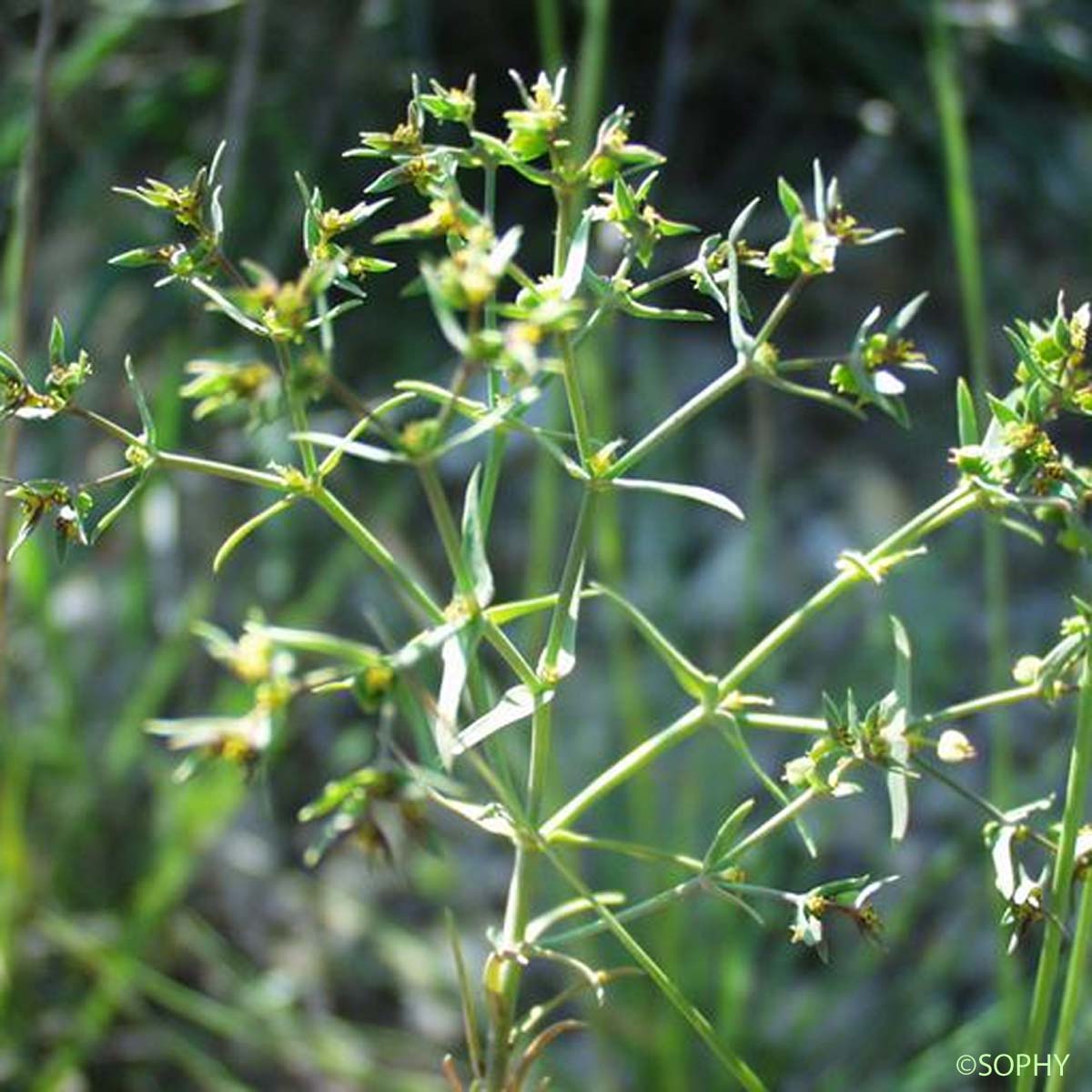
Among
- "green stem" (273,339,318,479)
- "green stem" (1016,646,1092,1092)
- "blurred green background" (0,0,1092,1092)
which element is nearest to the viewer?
"green stem" (273,339,318,479)

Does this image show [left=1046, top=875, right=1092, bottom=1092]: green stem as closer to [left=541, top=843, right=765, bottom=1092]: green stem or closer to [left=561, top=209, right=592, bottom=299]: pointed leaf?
[left=541, top=843, right=765, bottom=1092]: green stem

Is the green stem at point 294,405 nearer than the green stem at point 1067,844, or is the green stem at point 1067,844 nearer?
the green stem at point 294,405

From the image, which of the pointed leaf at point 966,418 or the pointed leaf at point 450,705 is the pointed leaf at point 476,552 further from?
the pointed leaf at point 966,418

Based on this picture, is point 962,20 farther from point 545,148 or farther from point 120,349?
point 545,148

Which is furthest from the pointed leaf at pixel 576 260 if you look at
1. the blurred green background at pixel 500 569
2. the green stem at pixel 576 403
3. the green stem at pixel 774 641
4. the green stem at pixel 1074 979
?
the blurred green background at pixel 500 569

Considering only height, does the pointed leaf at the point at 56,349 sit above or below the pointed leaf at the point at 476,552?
above

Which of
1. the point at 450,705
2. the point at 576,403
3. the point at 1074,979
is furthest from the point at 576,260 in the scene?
the point at 1074,979

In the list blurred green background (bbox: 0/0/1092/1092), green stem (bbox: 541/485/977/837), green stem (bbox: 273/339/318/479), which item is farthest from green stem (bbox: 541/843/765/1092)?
blurred green background (bbox: 0/0/1092/1092)

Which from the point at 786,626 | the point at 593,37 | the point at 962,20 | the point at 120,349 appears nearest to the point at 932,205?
the point at 962,20

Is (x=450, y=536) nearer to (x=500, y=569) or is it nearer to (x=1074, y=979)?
(x=1074, y=979)
